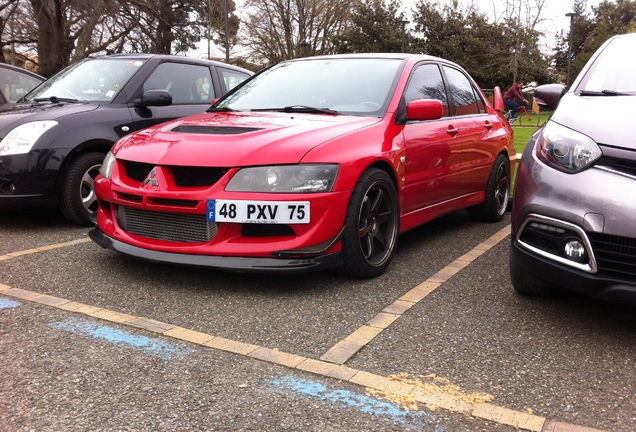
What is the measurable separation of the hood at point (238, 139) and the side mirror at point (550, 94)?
1099 mm

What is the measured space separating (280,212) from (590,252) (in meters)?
1.60

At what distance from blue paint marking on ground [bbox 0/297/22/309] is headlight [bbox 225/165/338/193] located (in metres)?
1.32

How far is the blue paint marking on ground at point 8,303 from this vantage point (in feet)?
11.0

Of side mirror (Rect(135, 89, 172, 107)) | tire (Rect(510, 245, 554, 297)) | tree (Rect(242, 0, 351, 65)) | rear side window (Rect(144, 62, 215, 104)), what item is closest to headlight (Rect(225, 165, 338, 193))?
tire (Rect(510, 245, 554, 297))

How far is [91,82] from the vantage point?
6035mm

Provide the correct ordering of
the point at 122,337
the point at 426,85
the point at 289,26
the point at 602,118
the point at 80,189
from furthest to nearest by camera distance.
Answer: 1. the point at 289,26
2. the point at 80,189
3. the point at 426,85
4. the point at 602,118
5. the point at 122,337

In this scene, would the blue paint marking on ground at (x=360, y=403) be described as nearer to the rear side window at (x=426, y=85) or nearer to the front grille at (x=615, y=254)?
the front grille at (x=615, y=254)

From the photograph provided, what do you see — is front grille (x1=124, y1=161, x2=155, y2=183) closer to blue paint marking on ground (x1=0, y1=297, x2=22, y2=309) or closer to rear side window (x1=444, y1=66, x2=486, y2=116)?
blue paint marking on ground (x1=0, y1=297, x2=22, y2=309)

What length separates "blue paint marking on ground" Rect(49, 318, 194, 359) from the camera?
2.80 m

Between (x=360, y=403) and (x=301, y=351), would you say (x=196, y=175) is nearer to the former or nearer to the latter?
(x=301, y=351)

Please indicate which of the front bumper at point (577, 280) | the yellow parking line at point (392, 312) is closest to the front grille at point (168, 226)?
the yellow parking line at point (392, 312)

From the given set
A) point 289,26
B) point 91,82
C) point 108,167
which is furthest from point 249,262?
point 289,26

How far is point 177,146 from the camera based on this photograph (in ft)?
12.2

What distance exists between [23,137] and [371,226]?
3.05 meters
